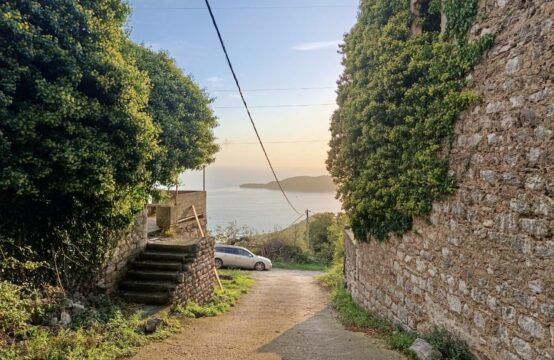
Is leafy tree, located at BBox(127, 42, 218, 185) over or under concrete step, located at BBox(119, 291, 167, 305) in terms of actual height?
over

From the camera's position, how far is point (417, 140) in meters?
5.56

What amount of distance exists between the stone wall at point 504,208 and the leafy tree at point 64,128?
460 cm

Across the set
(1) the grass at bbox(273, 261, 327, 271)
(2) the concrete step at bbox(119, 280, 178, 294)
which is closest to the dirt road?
(2) the concrete step at bbox(119, 280, 178, 294)

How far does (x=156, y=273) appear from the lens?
8.38 meters

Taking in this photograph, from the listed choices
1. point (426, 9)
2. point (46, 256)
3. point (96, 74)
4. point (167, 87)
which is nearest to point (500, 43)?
point (426, 9)

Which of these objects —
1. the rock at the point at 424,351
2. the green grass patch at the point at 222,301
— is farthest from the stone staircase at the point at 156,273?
the rock at the point at 424,351

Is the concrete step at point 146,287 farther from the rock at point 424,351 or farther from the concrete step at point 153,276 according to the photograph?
the rock at point 424,351

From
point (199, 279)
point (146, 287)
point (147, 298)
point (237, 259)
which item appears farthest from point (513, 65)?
point (237, 259)

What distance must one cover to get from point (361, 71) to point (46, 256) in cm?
622

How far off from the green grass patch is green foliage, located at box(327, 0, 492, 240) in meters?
3.62

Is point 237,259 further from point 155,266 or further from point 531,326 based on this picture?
point 531,326

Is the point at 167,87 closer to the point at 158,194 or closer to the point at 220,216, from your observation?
the point at 158,194

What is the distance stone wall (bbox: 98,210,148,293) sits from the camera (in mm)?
7590

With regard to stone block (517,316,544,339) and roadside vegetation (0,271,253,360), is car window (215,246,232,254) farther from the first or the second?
stone block (517,316,544,339)
